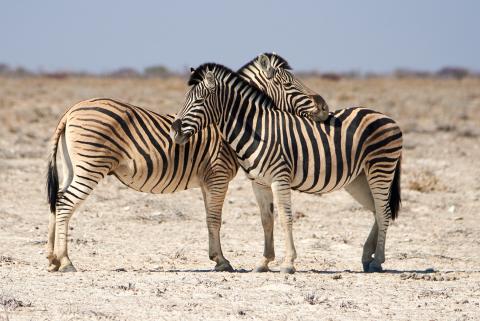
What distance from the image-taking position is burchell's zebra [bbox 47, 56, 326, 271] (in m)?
8.94

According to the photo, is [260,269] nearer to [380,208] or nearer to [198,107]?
[380,208]

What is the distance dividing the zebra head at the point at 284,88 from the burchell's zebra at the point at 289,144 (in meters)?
0.15

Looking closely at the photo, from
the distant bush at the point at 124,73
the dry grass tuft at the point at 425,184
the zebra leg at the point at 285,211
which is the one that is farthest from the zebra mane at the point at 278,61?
the distant bush at the point at 124,73

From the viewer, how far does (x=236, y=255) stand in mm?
10797

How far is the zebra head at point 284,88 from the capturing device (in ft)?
31.3

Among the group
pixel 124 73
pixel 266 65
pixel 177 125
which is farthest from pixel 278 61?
pixel 124 73

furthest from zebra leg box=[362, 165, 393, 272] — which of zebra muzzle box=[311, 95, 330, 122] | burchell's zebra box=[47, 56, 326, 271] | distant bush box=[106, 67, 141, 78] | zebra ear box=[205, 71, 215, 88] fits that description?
distant bush box=[106, 67, 141, 78]

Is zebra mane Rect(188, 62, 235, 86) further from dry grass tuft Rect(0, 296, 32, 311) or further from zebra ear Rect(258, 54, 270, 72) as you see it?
dry grass tuft Rect(0, 296, 32, 311)

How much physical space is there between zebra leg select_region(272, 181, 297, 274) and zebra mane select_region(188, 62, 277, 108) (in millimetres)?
998

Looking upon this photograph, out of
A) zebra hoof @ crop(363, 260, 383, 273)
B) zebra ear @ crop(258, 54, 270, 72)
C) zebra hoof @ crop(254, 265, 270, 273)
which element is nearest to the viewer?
zebra hoof @ crop(254, 265, 270, 273)

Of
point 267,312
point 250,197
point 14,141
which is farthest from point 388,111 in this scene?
point 267,312

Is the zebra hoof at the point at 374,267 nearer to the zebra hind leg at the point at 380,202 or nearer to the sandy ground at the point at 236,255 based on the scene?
the zebra hind leg at the point at 380,202

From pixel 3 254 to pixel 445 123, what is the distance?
1896 cm

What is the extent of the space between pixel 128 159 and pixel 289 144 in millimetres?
1679
